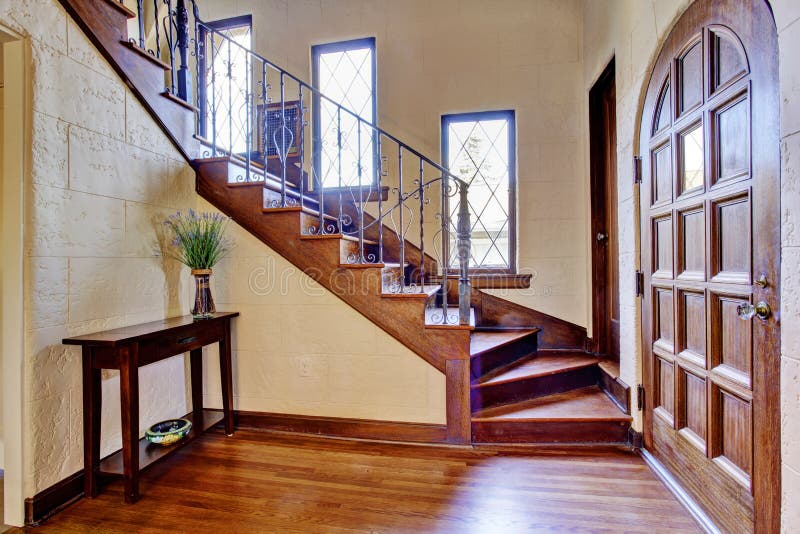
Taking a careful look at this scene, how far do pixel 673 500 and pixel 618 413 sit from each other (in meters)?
0.54

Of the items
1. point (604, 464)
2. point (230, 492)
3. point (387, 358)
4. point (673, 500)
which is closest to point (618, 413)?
point (604, 464)

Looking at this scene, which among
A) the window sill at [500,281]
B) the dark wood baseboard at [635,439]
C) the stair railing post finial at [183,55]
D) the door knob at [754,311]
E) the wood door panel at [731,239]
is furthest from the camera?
the window sill at [500,281]

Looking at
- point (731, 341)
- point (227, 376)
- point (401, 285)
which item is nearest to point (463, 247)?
point (401, 285)

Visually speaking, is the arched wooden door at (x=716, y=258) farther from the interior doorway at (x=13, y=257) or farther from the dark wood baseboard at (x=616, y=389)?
the interior doorway at (x=13, y=257)

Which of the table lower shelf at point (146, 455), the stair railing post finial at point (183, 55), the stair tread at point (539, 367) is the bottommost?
the table lower shelf at point (146, 455)

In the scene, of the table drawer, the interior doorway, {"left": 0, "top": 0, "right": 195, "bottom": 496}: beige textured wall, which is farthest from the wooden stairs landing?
the interior doorway

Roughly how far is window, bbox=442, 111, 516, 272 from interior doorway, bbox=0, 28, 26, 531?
2.54 meters

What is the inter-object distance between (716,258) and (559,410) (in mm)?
1204

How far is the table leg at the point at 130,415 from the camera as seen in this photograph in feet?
5.41

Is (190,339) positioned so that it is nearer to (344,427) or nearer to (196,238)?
(196,238)

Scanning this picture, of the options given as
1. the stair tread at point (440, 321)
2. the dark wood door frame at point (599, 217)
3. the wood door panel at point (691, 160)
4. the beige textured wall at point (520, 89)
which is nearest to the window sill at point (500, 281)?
the beige textured wall at point (520, 89)

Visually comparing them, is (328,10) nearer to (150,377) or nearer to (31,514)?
(150,377)

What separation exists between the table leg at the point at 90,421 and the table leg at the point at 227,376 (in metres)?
0.62

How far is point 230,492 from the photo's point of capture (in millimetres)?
1758
